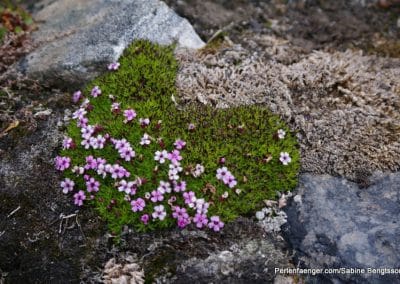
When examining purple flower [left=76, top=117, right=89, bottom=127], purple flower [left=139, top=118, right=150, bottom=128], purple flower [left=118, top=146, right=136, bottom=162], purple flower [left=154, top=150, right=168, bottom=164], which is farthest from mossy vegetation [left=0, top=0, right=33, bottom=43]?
purple flower [left=154, top=150, right=168, bottom=164]

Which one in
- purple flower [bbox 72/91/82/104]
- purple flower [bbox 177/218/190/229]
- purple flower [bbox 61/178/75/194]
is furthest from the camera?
purple flower [bbox 72/91/82/104]

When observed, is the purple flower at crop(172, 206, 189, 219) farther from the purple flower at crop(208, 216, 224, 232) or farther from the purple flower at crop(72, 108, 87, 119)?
the purple flower at crop(72, 108, 87, 119)

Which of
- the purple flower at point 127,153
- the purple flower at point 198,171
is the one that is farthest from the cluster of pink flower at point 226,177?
the purple flower at point 127,153

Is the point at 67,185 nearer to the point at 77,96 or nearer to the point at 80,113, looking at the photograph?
the point at 80,113

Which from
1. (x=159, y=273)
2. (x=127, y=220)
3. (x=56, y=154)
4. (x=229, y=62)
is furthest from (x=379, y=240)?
(x=56, y=154)

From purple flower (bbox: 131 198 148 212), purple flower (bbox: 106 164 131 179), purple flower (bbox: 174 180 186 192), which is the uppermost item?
purple flower (bbox: 106 164 131 179)
